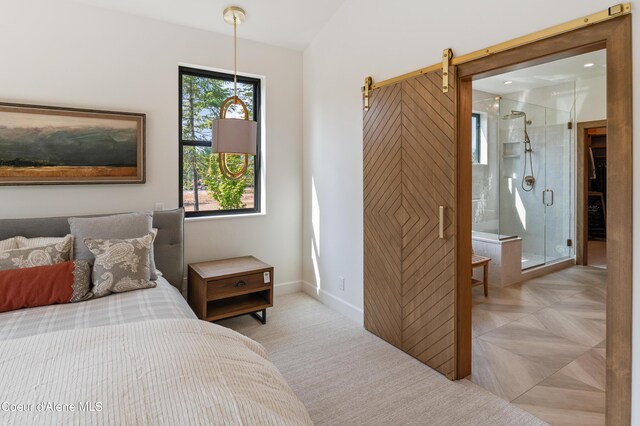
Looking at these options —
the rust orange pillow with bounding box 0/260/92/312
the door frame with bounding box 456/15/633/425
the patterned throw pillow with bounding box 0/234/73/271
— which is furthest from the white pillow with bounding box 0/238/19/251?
the door frame with bounding box 456/15/633/425

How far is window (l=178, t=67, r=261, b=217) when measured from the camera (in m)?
3.66

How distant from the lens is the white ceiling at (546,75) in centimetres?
420

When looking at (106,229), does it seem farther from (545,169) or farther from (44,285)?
(545,169)

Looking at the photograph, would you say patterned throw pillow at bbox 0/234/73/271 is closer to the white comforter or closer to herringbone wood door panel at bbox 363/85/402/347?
the white comforter

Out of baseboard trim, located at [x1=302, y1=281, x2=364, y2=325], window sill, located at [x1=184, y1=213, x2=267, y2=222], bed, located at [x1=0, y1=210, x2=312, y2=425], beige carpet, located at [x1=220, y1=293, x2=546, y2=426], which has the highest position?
window sill, located at [x1=184, y1=213, x2=267, y2=222]

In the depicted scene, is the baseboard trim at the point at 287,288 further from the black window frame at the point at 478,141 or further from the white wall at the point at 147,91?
the black window frame at the point at 478,141

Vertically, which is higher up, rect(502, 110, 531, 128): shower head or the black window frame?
rect(502, 110, 531, 128): shower head

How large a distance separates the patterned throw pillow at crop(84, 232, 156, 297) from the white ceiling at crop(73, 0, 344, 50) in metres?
2.05

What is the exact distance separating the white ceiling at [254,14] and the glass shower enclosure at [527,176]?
101 inches

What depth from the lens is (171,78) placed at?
345 cm

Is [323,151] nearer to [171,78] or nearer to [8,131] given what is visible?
[171,78]

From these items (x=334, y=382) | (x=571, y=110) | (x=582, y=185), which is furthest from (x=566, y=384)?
(x=571, y=110)

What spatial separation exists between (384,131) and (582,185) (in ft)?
13.0

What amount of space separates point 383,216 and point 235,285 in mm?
1417
